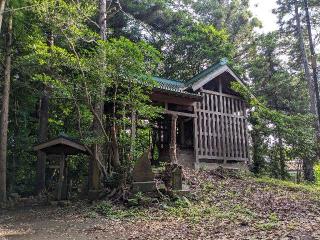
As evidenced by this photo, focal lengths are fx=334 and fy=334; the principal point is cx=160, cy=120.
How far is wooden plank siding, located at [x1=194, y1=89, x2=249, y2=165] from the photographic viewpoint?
16312mm

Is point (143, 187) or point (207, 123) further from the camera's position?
point (207, 123)

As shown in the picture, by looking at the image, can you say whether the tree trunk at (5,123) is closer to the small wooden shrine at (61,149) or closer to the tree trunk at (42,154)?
the small wooden shrine at (61,149)

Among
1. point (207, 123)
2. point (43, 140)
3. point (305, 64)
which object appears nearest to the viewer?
point (43, 140)

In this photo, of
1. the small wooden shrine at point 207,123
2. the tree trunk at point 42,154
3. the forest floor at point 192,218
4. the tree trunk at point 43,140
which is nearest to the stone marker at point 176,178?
the forest floor at point 192,218

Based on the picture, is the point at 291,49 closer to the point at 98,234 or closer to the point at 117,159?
the point at 117,159

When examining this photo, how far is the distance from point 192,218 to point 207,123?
8632mm

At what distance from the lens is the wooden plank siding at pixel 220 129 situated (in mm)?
16312

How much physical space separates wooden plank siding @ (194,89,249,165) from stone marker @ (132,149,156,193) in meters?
5.67

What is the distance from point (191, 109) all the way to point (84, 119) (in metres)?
5.17

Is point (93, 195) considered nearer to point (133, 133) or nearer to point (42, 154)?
point (133, 133)

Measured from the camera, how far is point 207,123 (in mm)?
16688

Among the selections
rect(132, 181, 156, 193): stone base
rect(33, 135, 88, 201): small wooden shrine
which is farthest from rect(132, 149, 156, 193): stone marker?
rect(33, 135, 88, 201): small wooden shrine

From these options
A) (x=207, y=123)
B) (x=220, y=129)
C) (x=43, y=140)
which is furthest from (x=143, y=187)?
(x=220, y=129)

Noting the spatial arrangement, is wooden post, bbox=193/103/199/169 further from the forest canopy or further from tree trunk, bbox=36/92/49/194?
tree trunk, bbox=36/92/49/194
